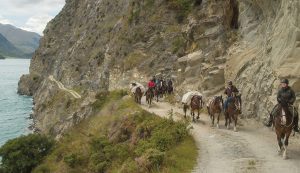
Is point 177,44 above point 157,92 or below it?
above

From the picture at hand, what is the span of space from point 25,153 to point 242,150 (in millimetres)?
30026

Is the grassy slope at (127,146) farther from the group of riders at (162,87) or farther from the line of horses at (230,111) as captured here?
the group of riders at (162,87)

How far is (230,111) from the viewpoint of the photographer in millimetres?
26812

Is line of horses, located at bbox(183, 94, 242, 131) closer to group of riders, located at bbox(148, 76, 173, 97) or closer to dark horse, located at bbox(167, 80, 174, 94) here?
group of riders, located at bbox(148, 76, 173, 97)

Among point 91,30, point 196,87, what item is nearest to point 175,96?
point 196,87

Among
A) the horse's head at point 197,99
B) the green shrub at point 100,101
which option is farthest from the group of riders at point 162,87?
the horse's head at point 197,99

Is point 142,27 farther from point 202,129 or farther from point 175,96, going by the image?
point 202,129

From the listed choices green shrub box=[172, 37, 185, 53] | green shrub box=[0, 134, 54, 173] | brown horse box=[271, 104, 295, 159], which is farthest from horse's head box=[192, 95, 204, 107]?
green shrub box=[172, 37, 185, 53]

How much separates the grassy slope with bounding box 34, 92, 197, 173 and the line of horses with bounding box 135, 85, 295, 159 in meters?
2.78

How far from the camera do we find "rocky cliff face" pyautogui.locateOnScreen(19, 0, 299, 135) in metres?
29.0

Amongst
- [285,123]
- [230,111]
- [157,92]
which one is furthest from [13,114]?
[285,123]

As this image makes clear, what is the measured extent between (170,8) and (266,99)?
39920mm

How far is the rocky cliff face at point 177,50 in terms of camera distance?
2902 centimetres

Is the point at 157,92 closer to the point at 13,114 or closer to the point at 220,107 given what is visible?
the point at 220,107
